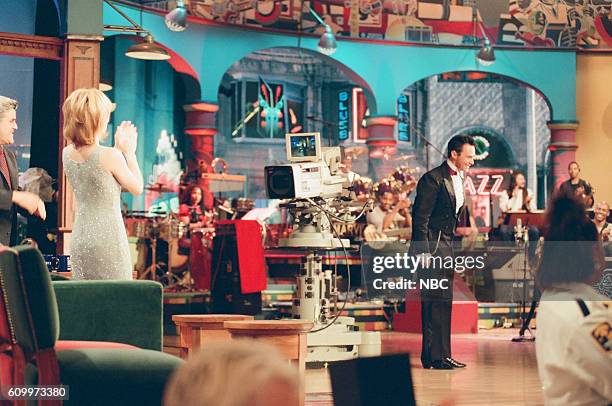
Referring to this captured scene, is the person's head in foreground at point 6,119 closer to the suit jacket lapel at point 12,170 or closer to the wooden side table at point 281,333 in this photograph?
the suit jacket lapel at point 12,170

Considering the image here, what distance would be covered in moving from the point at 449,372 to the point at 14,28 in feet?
16.6

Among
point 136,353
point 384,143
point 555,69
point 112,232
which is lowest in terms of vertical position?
point 136,353

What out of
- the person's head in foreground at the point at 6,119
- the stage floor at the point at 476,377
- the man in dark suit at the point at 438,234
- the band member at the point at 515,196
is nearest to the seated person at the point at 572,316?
the stage floor at the point at 476,377

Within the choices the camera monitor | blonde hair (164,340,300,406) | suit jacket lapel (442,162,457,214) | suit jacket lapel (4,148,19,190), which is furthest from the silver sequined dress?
suit jacket lapel (442,162,457,214)

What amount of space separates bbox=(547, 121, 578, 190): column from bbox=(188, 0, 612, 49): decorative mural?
58.9 inches

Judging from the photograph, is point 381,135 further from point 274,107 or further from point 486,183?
point 486,183

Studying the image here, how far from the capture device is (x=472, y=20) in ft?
56.5

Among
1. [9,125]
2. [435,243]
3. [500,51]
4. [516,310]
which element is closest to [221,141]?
[500,51]

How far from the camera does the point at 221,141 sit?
2041cm

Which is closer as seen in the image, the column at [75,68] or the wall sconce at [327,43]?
the column at [75,68]

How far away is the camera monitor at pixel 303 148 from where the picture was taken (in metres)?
7.06

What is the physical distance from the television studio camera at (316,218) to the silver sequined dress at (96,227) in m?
2.86

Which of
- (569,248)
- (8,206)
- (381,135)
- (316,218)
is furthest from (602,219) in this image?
(569,248)

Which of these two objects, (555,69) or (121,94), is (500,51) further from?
(121,94)
